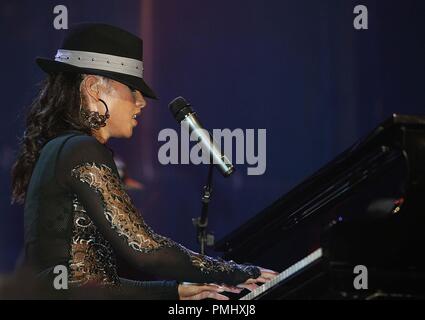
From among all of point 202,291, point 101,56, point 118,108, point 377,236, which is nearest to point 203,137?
point 118,108

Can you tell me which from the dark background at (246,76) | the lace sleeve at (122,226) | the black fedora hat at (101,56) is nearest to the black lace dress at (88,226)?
the lace sleeve at (122,226)

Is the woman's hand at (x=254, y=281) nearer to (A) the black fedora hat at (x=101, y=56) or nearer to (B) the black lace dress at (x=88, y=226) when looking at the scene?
(B) the black lace dress at (x=88, y=226)

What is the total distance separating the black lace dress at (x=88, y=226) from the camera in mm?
2318

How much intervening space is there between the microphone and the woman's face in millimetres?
261

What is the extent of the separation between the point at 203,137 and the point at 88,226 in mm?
608

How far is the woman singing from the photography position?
2.34 metres

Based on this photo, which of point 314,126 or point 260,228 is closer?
point 260,228

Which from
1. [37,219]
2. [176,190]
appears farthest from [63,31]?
[37,219]

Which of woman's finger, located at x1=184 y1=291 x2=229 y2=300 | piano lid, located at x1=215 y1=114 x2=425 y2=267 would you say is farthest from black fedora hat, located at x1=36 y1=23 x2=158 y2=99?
woman's finger, located at x1=184 y1=291 x2=229 y2=300

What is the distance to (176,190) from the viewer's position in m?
4.80

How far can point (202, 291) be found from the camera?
2520 mm

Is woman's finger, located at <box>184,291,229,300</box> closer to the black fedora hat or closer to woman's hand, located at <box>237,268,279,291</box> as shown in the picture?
woman's hand, located at <box>237,268,279,291</box>

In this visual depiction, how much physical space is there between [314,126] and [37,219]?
282 centimetres
